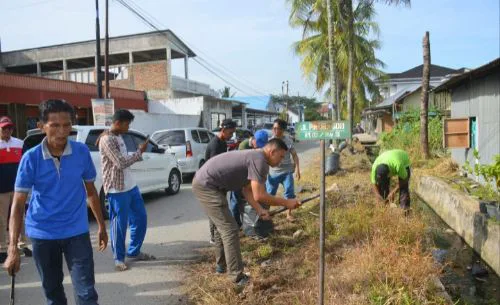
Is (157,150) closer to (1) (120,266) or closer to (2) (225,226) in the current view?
(1) (120,266)

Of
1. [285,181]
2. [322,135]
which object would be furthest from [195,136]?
[322,135]

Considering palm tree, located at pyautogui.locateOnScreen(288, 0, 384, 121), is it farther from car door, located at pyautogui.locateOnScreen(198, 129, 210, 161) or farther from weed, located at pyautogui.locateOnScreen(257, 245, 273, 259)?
weed, located at pyautogui.locateOnScreen(257, 245, 273, 259)

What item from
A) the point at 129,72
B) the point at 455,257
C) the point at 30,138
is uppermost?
the point at 129,72

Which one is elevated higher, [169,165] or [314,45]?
[314,45]

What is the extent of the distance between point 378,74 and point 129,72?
19416mm

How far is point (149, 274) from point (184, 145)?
7147mm


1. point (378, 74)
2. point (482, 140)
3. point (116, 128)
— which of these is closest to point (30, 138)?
point (116, 128)

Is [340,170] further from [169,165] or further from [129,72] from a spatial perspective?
[129,72]

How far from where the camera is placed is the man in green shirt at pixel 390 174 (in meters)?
6.47

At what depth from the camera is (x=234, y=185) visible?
4242 millimetres

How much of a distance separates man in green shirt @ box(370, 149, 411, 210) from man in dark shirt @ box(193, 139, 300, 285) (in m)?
2.78

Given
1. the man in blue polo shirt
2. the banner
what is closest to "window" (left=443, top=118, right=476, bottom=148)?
the banner

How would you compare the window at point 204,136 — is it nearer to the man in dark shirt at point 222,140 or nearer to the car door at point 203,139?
the car door at point 203,139

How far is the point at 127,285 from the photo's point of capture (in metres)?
4.47
